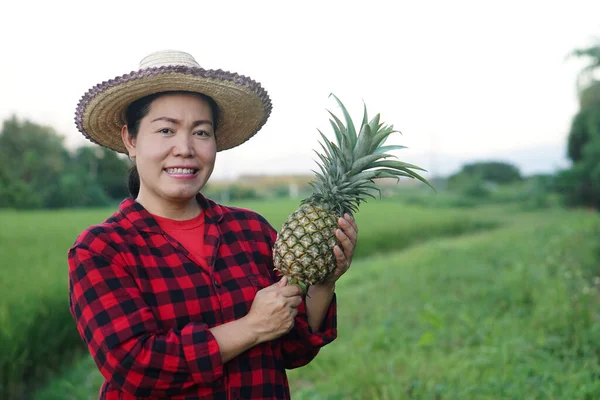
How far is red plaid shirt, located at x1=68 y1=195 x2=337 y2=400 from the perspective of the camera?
5.85ft

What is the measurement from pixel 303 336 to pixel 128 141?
1108 millimetres

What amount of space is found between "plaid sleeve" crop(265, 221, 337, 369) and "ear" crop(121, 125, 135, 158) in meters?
0.67

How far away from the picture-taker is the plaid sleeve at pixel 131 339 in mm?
1771

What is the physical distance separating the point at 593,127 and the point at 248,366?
18134 mm

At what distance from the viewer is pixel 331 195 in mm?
2326

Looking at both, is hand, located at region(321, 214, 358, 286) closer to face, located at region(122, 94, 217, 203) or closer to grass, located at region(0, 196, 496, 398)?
→ face, located at region(122, 94, 217, 203)

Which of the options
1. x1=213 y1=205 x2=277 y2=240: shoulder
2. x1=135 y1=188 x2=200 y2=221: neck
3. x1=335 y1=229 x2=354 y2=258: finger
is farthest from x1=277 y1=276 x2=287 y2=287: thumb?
x1=135 y1=188 x2=200 y2=221: neck

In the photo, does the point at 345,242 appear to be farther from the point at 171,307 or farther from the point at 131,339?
the point at 131,339

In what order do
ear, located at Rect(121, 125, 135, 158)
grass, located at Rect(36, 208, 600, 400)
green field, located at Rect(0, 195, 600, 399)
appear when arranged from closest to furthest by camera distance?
ear, located at Rect(121, 125, 135, 158), grass, located at Rect(36, 208, 600, 400), green field, located at Rect(0, 195, 600, 399)

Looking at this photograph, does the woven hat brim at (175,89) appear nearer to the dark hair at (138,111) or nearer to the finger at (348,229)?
the dark hair at (138,111)

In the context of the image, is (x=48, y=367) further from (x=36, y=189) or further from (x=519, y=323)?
(x=36, y=189)

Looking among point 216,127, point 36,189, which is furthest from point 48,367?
point 36,189

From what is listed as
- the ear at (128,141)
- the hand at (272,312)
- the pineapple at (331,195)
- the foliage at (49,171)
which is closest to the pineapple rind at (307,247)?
the pineapple at (331,195)

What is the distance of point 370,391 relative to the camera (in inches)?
177
